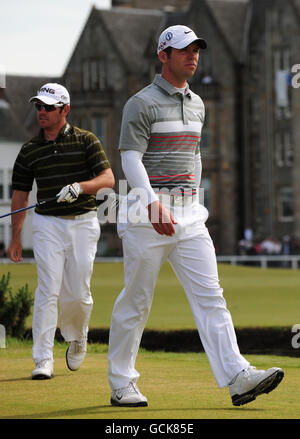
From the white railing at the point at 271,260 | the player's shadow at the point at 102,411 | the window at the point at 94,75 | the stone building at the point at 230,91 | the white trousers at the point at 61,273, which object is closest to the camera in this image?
the player's shadow at the point at 102,411

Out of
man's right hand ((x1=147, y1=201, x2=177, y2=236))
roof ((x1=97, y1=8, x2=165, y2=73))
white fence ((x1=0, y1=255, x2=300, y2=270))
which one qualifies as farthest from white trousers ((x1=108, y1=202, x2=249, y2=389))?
roof ((x1=97, y1=8, x2=165, y2=73))

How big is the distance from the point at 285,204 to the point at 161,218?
168 ft

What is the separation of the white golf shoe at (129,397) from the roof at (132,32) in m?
53.2

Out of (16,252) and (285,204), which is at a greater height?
(16,252)

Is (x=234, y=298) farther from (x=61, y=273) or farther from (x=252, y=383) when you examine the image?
(x=252, y=383)

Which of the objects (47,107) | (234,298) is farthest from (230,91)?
(47,107)

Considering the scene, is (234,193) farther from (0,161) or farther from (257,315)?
(257,315)

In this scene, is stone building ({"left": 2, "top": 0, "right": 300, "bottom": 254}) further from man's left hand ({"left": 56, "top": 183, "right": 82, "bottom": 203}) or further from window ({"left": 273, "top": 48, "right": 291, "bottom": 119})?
man's left hand ({"left": 56, "top": 183, "right": 82, "bottom": 203})

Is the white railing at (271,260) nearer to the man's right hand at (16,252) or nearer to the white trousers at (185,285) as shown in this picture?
the man's right hand at (16,252)

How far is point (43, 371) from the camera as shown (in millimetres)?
8539

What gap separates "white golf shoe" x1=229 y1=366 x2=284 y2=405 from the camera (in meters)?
6.69

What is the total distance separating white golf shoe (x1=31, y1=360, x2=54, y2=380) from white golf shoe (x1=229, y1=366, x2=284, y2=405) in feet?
7.06

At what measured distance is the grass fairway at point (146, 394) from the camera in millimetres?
6680

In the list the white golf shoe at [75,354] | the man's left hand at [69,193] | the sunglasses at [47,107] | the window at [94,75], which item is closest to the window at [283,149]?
the window at [94,75]
